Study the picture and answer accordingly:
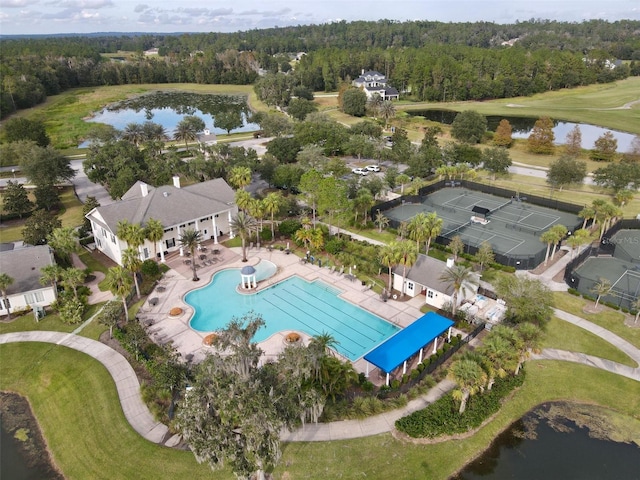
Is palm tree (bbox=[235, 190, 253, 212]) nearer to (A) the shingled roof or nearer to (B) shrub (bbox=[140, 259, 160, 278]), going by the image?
(A) the shingled roof

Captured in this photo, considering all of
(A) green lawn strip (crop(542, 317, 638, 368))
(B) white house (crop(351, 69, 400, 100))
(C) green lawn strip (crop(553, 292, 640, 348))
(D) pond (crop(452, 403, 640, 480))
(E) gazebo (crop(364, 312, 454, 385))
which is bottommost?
(D) pond (crop(452, 403, 640, 480))

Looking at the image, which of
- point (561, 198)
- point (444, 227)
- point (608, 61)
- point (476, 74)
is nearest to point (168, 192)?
point (444, 227)

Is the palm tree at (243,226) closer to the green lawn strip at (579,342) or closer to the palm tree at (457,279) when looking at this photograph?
the palm tree at (457,279)

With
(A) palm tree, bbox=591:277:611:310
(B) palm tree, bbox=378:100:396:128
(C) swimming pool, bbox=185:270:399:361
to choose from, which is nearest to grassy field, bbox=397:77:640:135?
(B) palm tree, bbox=378:100:396:128

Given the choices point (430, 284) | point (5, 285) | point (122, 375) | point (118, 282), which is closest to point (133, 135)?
point (5, 285)

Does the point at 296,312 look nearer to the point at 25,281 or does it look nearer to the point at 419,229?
the point at 419,229

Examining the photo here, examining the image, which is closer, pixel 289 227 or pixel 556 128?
pixel 289 227

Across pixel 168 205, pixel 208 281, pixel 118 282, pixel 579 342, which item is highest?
pixel 168 205
